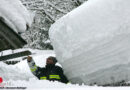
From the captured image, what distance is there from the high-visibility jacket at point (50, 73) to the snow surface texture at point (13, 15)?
1.18 m

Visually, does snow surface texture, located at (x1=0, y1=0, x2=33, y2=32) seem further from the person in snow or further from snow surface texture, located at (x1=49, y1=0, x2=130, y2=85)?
the person in snow

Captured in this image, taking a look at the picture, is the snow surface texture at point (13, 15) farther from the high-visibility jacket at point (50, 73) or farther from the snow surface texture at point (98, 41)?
the high-visibility jacket at point (50, 73)

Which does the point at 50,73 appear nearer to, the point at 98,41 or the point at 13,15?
the point at 98,41

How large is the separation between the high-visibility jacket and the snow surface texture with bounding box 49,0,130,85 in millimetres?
443

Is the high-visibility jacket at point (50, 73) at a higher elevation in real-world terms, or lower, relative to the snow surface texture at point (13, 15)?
Answer: lower

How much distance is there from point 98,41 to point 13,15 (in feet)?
3.81

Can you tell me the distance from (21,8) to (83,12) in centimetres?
86

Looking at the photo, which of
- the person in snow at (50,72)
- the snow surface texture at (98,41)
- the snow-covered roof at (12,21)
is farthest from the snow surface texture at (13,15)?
the person in snow at (50,72)

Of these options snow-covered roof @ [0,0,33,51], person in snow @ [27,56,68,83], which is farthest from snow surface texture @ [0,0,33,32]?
person in snow @ [27,56,68,83]

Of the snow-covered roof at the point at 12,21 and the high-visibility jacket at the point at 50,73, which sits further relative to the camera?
the high-visibility jacket at the point at 50,73

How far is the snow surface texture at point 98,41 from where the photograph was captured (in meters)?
3.22

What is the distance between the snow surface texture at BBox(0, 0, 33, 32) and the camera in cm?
323

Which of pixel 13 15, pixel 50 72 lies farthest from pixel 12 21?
pixel 50 72

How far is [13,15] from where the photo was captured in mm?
3230
